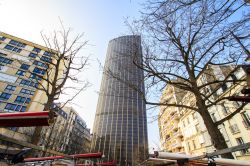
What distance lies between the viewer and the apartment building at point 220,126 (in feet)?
58.5

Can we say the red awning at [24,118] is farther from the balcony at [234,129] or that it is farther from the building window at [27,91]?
the building window at [27,91]

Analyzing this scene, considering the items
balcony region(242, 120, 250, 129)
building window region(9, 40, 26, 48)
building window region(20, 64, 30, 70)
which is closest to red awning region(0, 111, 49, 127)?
balcony region(242, 120, 250, 129)

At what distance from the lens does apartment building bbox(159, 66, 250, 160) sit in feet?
58.5

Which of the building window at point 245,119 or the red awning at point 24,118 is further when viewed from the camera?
the building window at point 245,119

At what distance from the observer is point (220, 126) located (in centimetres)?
2364

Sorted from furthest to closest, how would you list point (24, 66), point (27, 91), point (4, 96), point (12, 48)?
point (12, 48) < point (24, 66) < point (27, 91) < point (4, 96)

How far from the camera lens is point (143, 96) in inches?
339

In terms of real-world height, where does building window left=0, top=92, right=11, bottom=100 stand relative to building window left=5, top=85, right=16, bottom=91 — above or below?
below

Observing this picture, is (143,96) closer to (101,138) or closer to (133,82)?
(133,82)

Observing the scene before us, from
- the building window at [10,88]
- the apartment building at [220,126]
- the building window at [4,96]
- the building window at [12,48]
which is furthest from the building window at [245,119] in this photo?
the building window at [12,48]

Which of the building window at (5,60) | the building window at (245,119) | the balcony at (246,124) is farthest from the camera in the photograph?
the building window at (5,60)

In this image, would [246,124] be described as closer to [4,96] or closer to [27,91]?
[27,91]

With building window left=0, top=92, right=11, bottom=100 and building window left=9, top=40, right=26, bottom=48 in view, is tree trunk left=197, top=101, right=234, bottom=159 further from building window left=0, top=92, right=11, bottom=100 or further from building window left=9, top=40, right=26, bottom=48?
building window left=9, top=40, right=26, bottom=48

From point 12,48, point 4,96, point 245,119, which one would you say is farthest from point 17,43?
point 245,119
